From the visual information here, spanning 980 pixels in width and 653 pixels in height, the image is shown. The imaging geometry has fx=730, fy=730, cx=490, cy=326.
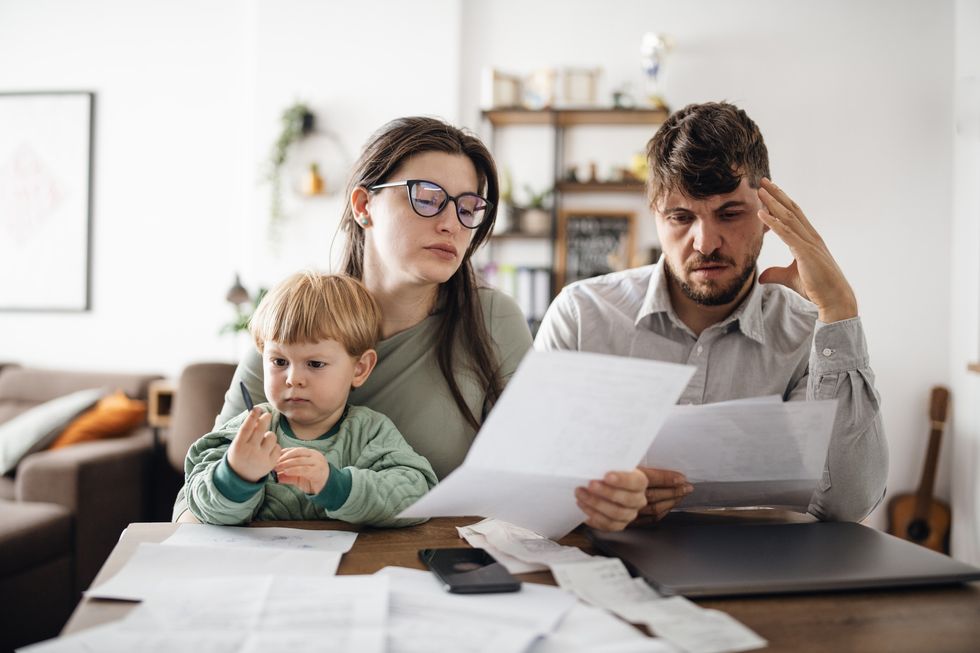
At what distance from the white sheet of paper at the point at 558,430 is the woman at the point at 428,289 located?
48 centimetres

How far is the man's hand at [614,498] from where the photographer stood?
0.81 m

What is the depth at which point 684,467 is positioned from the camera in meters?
0.94

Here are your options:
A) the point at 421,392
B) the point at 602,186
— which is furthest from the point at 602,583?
the point at 602,186

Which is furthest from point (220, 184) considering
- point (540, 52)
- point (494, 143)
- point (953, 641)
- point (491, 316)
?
point (953, 641)

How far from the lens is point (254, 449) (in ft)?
2.82

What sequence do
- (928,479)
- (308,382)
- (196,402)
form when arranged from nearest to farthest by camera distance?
(308,382)
(196,402)
(928,479)

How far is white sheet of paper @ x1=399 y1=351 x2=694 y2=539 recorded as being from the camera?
0.68 metres

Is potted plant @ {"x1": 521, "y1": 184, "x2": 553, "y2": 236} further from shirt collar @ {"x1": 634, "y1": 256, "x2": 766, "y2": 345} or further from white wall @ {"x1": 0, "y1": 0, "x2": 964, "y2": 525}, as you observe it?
shirt collar @ {"x1": 634, "y1": 256, "x2": 766, "y2": 345}

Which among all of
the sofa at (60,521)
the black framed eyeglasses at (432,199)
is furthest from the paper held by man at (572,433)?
the sofa at (60,521)

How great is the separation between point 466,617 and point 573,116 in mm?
3184

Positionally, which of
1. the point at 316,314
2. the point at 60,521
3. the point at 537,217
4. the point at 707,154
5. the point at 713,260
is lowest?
the point at 60,521

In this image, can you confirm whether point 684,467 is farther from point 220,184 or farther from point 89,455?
point 220,184

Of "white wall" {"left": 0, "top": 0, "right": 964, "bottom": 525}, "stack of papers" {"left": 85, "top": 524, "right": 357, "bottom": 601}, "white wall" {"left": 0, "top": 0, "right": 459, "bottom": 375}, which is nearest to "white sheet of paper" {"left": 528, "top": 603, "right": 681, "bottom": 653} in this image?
"stack of papers" {"left": 85, "top": 524, "right": 357, "bottom": 601}

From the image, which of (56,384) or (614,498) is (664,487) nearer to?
(614,498)
